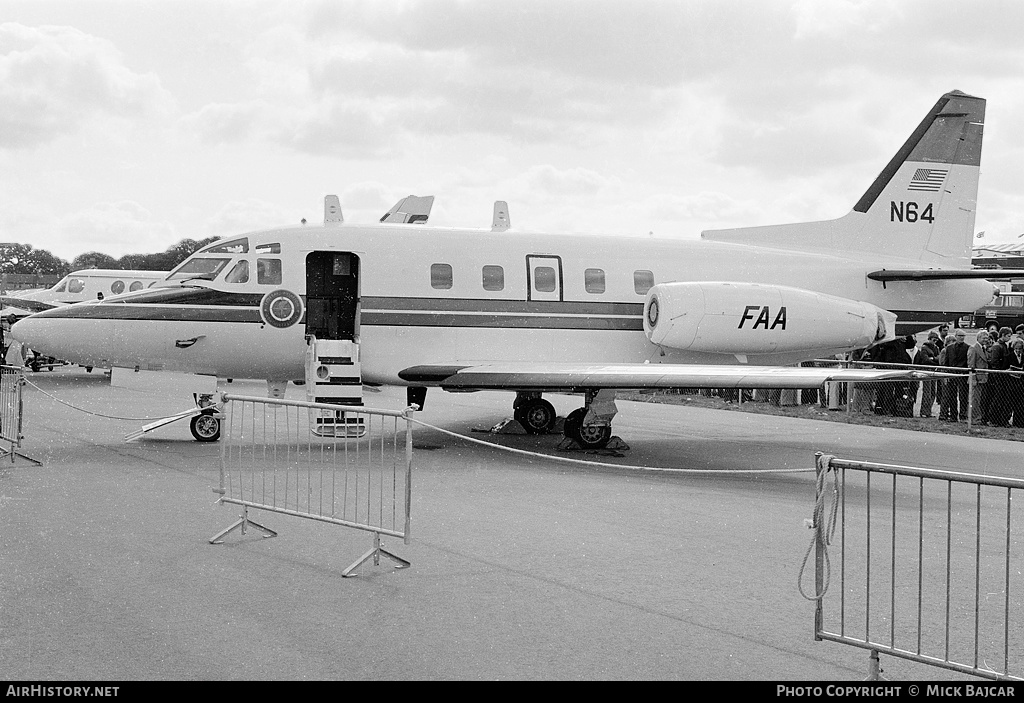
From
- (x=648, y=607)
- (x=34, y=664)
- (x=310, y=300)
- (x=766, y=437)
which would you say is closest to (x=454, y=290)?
(x=310, y=300)

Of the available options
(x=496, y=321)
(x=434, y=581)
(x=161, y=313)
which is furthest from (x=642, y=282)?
(x=434, y=581)

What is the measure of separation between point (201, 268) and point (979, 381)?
1339 cm

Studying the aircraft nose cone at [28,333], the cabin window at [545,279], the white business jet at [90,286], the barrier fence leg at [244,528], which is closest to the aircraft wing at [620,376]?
the cabin window at [545,279]

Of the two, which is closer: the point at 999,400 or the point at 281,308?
the point at 281,308

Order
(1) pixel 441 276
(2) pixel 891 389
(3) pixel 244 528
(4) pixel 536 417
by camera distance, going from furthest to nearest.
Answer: (2) pixel 891 389, (4) pixel 536 417, (1) pixel 441 276, (3) pixel 244 528

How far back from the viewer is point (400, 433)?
1595 centimetres

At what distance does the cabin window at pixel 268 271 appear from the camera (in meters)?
14.0

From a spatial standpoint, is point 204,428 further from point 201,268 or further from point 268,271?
point 268,271

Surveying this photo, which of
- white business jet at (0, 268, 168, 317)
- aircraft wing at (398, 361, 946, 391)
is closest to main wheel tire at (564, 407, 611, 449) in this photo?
aircraft wing at (398, 361, 946, 391)

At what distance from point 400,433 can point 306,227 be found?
11.9ft

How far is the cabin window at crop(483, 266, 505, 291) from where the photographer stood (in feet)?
48.3

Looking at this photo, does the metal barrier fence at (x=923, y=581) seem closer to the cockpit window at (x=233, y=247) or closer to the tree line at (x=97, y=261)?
the cockpit window at (x=233, y=247)

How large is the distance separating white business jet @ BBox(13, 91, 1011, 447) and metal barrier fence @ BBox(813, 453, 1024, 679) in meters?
3.48

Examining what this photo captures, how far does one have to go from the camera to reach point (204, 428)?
1397 cm
